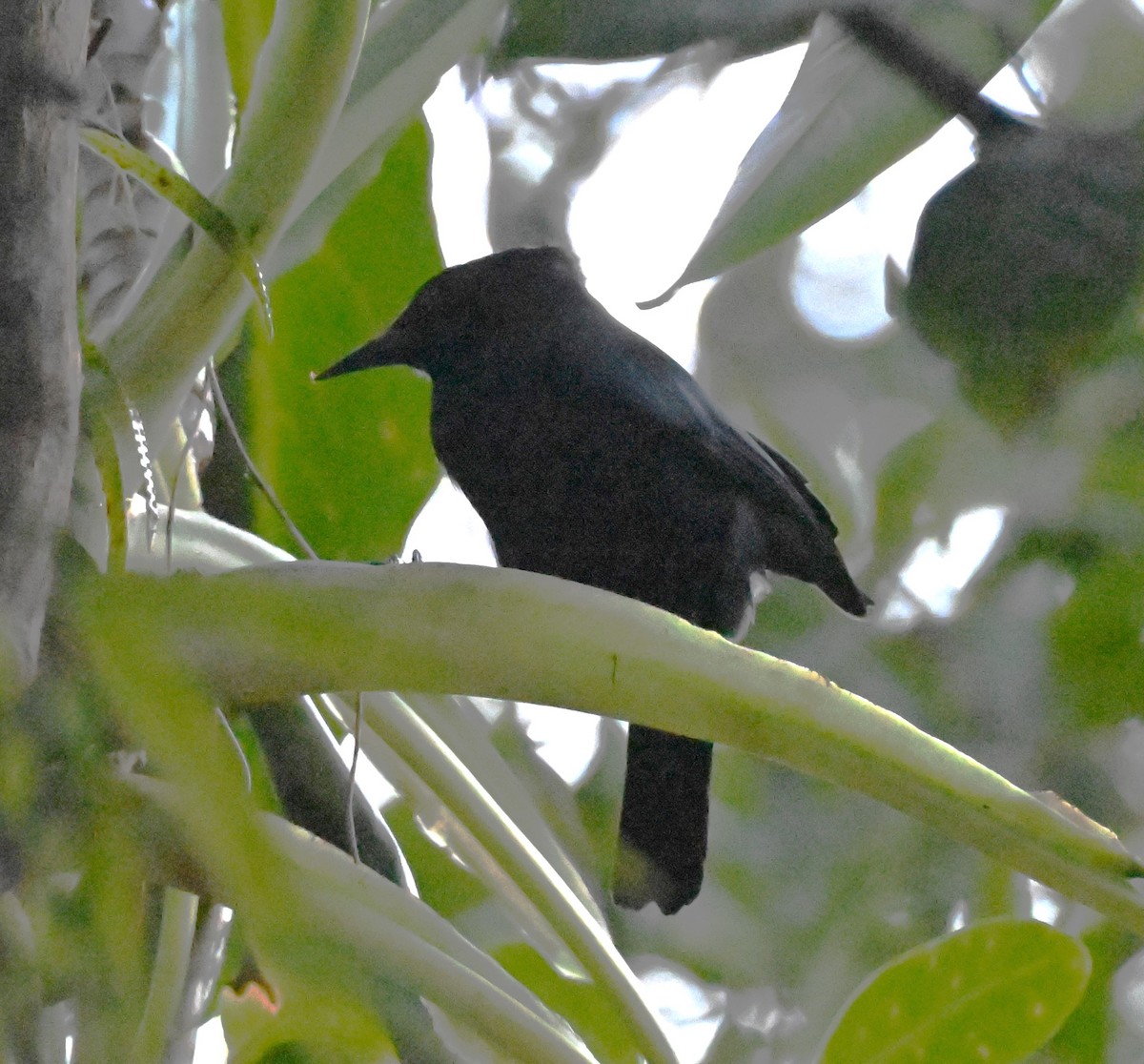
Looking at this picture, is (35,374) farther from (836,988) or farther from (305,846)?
(836,988)

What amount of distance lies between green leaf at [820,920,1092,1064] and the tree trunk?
12.6 inches

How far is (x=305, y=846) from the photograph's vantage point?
364 mm

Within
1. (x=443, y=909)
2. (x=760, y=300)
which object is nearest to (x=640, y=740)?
(x=443, y=909)

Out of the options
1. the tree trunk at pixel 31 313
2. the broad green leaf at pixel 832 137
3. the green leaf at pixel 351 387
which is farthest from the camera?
the green leaf at pixel 351 387

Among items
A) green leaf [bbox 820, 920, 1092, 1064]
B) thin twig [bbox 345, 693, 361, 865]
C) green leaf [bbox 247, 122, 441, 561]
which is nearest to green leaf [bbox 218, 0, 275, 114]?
green leaf [bbox 247, 122, 441, 561]

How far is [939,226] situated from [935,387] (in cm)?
9

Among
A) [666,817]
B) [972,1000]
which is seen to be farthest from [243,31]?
[972,1000]

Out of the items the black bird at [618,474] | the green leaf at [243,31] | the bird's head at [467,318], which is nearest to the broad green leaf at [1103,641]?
the black bird at [618,474]

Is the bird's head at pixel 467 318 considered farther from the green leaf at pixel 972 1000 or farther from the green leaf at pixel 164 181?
the green leaf at pixel 972 1000

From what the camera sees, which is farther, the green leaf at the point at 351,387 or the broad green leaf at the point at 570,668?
the green leaf at the point at 351,387

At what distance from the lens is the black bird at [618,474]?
54 centimetres

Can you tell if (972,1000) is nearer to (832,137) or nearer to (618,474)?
(618,474)

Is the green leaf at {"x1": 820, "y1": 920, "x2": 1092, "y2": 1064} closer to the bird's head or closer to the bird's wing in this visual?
the bird's wing

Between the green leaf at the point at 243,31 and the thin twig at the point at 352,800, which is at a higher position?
the green leaf at the point at 243,31
